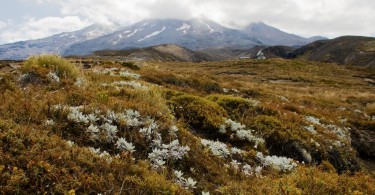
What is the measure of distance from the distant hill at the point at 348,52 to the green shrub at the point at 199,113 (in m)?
136

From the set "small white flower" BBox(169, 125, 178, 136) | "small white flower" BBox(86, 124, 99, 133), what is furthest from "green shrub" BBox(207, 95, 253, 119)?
"small white flower" BBox(86, 124, 99, 133)

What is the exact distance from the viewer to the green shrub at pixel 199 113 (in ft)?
33.6

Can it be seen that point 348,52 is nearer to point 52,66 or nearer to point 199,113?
point 199,113

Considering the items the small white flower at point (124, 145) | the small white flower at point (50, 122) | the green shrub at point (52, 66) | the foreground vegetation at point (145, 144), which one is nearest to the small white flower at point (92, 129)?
the foreground vegetation at point (145, 144)

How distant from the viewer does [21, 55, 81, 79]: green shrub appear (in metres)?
10.8

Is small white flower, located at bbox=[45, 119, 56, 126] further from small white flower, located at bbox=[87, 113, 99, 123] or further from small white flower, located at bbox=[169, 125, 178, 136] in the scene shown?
small white flower, located at bbox=[169, 125, 178, 136]

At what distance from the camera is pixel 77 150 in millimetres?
6012

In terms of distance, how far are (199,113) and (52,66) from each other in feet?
16.3

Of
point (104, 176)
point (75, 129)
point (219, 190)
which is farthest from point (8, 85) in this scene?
point (219, 190)

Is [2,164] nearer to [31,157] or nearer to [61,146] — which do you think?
[31,157]

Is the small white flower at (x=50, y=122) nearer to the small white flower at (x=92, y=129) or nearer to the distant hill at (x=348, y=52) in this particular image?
the small white flower at (x=92, y=129)

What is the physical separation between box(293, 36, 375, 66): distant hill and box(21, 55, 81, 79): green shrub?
452 feet

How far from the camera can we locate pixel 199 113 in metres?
10.6

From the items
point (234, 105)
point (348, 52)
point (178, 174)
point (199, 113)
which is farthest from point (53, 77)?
point (348, 52)
